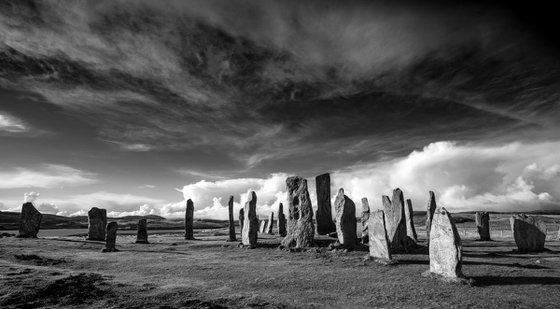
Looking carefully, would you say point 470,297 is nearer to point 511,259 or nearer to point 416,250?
point 511,259

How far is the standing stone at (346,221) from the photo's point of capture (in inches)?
786

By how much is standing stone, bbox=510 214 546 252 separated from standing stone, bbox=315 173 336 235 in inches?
502

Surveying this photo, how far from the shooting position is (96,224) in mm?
31312

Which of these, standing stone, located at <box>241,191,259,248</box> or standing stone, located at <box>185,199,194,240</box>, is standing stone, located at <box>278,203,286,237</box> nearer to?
standing stone, located at <box>185,199,194,240</box>

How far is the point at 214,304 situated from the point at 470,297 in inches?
310

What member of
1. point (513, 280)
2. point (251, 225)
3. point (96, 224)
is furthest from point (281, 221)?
point (513, 280)

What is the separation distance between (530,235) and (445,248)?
1193cm

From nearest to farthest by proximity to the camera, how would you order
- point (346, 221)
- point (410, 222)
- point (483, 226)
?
point (346, 221), point (410, 222), point (483, 226)

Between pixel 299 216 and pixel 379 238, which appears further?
pixel 299 216

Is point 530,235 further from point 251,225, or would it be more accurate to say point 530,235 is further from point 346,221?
point 251,225

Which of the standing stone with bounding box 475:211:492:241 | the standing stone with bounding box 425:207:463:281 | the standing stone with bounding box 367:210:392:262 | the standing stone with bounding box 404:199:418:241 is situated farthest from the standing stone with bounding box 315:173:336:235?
the standing stone with bounding box 425:207:463:281

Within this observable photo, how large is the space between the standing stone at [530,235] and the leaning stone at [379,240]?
10108mm

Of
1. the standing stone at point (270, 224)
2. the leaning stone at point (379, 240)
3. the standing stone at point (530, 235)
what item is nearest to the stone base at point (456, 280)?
the leaning stone at point (379, 240)

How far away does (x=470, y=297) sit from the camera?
9.91m
